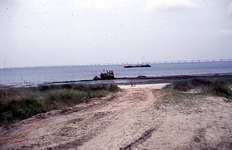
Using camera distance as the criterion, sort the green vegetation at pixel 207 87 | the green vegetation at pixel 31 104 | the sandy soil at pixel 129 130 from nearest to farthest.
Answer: the sandy soil at pixel 129 130 < the green vegetation at pixel 31 104 < the green vegetation at pixel 207 87

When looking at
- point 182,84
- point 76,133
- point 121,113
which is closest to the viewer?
point 76,133

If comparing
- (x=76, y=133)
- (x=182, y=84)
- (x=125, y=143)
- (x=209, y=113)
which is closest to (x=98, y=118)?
(x=76, y=133)

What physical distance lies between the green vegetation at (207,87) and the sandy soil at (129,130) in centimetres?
500

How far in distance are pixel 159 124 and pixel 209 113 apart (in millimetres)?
3051

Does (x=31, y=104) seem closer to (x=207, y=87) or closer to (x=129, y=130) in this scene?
(x=129, y=130)

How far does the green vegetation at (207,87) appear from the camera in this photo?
16309 mm

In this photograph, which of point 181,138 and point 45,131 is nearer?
point 181,138

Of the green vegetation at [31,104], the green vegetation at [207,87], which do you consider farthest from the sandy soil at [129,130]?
the green vegetation at [207,87]

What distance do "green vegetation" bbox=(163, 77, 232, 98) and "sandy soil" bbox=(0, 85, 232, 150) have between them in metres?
5.00

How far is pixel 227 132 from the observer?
8.49 m

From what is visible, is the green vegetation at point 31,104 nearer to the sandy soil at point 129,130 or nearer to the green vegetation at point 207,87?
the sandy soil at point 129,130

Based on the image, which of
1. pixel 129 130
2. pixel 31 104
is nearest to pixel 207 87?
pixel 129 130

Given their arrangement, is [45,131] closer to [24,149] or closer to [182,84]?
[24,149]

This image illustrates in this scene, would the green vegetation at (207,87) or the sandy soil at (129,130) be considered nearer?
the sandy soil at (129,130)
